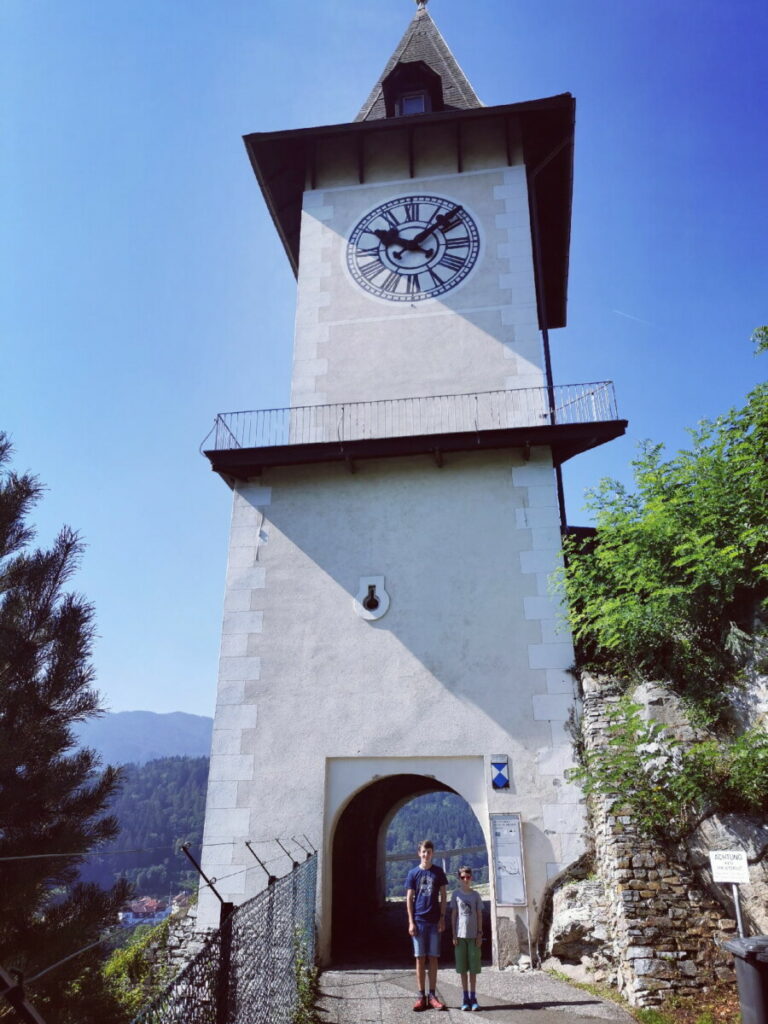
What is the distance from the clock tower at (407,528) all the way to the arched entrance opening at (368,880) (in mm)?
135

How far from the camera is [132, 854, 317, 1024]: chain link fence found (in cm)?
342

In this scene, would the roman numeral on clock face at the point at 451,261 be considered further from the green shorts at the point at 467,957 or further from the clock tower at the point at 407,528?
the green shorts at the point at 467,957

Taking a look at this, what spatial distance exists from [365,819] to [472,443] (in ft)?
29.8

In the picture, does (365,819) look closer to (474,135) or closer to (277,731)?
(277,731)

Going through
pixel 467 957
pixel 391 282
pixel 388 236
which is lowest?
pixel 467 957

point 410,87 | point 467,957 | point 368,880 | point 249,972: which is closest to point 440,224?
point 410,87

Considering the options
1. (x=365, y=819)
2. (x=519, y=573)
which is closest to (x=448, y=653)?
(x=519, y=573)

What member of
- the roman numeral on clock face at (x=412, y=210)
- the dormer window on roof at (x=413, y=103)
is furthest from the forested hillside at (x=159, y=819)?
the dormer window on roof at (x=413, y=103)

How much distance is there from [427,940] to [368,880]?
993cm

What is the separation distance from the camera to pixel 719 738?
7.39m

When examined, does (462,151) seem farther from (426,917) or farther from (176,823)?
(176,823)

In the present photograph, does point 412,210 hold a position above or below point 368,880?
above

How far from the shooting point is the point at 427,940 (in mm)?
6625

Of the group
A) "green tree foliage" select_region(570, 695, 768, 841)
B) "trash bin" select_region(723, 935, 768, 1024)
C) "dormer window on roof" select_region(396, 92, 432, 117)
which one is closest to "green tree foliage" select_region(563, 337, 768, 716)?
"green tree foliage" select_region(570, 695, 768, 841)
